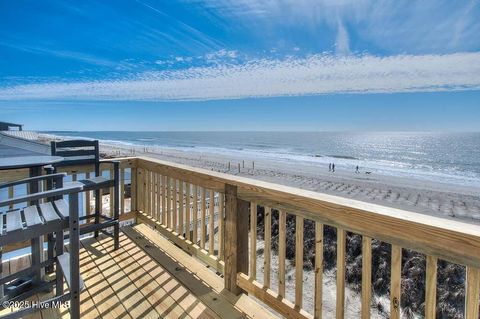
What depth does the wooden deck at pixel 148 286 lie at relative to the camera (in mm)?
1830

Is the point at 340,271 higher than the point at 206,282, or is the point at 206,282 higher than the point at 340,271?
the point at 340,271

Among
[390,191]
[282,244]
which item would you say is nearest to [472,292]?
[282,244]

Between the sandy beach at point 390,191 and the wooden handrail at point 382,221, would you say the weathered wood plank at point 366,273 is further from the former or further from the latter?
the sandy beach at point 390,191

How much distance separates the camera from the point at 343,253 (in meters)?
1.38

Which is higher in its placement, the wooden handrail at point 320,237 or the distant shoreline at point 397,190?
the wooden handrail at point 320,237

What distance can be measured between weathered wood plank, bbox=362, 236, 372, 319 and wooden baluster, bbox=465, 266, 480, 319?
1.12 feet

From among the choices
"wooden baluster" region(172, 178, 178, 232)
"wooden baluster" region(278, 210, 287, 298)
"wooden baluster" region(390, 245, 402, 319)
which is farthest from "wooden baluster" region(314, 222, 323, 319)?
"wooden baluster" region(172, 178, 178, 232)

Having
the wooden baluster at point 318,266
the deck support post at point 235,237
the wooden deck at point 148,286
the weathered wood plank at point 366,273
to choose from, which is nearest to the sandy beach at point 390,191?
the wooden deck at point 148,286

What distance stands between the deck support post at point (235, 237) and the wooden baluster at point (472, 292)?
48.9 inches

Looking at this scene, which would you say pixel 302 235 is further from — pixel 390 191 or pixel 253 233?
pixel 390 191

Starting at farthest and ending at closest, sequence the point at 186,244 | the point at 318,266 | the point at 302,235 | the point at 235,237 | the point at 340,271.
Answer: the point at 186,244, the point at 235,237, the point at 302,235, the point at 318,266, the point at 340,271

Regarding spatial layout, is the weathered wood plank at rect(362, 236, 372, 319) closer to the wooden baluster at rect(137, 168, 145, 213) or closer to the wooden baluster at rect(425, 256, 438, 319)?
the wooden baluster at rect(425, 256, 438, 319)

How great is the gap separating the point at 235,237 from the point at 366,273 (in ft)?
3.13

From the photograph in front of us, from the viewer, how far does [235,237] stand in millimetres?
1980
